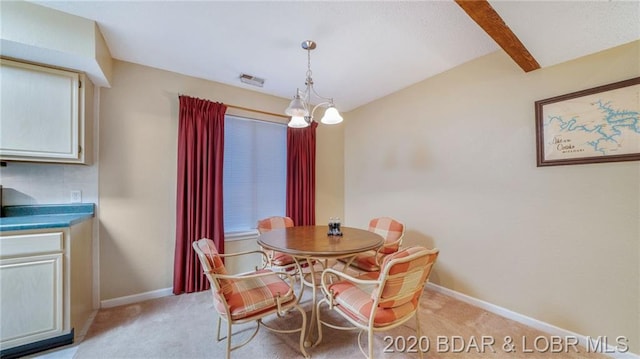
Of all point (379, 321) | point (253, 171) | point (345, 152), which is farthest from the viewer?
point (345, 152)

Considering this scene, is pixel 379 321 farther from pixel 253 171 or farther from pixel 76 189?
pixel 76 189

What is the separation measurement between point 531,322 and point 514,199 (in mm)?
1093

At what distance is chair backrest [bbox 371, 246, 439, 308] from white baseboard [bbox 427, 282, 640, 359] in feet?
4.70

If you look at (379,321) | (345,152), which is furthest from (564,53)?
(345,152)

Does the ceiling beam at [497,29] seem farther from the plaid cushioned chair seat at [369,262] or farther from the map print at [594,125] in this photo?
the plaid cushioned chair seat at [369,262]

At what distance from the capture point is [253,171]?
333 centimetres

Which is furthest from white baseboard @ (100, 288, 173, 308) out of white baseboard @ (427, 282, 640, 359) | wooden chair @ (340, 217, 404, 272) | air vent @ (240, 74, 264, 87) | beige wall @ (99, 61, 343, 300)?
white baseboard @ (427, 282, 640, 359)

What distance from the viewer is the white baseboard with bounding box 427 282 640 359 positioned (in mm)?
1703

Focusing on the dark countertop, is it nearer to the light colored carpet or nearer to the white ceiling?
the light colored carpet

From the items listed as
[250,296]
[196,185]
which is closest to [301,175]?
[196,185]

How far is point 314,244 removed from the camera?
1.87 metres

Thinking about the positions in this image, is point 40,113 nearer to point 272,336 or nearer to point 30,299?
point 30,299

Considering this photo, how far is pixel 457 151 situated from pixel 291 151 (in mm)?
2182

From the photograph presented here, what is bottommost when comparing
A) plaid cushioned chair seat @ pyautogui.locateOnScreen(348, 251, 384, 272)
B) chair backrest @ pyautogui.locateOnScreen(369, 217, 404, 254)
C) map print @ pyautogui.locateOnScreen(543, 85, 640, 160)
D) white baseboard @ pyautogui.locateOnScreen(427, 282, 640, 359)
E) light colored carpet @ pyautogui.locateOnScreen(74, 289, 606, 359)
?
light colored carpet @ pyautogui.locateOnScreen(74, 289, 606, 359)
